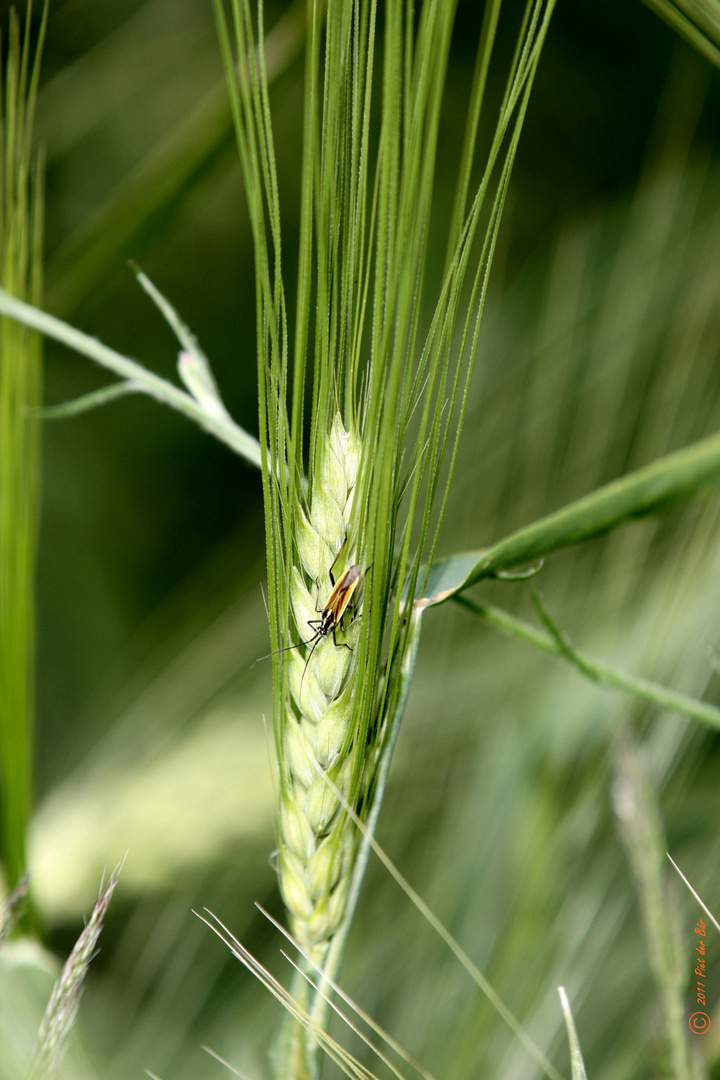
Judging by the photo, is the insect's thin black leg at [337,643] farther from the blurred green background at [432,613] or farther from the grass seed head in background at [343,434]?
the blurred green background at [432,613]

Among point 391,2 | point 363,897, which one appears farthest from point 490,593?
point 391,2

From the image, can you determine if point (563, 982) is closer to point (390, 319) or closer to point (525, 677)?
point (525, 677)

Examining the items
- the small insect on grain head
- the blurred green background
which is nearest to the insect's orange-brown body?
the small insect on grain head

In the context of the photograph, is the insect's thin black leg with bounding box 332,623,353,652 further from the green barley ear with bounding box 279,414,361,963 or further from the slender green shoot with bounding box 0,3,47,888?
the slender green shoot with bounding box 0,3,47,888

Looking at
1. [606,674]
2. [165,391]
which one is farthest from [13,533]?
[606,674]

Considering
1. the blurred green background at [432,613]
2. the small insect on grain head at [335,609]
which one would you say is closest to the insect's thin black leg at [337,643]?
the small insect on grain head at [335,609]

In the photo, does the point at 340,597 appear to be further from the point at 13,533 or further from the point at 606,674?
the point at 13,533
